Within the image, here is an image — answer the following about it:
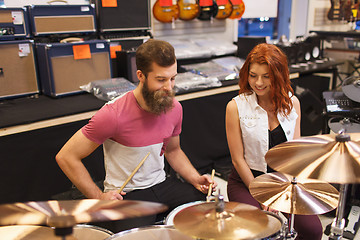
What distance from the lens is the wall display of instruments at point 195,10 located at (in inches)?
137

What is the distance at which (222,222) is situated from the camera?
94 cm

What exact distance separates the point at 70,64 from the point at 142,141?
49.8 inches

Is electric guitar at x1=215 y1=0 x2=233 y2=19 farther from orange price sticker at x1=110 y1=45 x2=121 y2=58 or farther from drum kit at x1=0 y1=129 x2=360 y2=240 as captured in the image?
drum kit at x1=0 y1=129 x2=360 y2=240

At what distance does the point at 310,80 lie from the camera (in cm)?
419

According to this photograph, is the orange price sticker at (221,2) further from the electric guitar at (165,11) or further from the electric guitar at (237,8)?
the electric guitar at (165,11)

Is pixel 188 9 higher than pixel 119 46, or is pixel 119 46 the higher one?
pixel 188 9

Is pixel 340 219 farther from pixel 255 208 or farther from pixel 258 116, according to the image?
pixel 258 116

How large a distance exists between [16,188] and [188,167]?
114 cm

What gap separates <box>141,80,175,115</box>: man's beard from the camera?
1.62 meters

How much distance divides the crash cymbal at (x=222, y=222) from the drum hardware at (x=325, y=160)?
21 centimetres

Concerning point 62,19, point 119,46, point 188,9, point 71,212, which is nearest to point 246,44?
point 188,9

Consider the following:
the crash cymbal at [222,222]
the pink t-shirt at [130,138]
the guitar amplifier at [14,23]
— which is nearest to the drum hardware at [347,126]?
the pink t-shirt at [130,138]

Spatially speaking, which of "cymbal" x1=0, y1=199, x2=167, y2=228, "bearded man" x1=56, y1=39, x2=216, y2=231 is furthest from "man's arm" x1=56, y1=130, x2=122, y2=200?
"cymbal" x1=0, y1=199, x2=167, y2=228

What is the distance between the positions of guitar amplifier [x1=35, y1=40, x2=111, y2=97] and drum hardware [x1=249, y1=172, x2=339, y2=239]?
5.87ft
